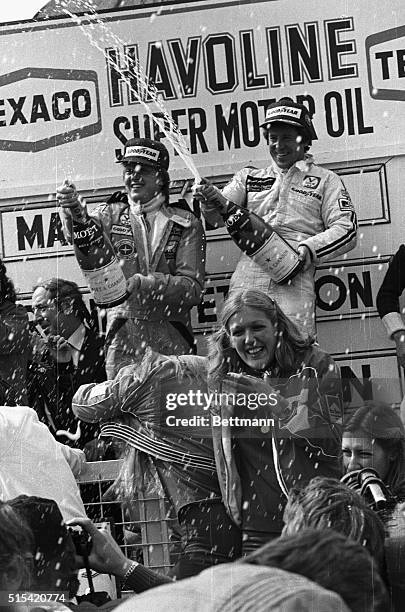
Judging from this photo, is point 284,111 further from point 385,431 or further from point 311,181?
point 385,431

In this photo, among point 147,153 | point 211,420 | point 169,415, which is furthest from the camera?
point 147,153

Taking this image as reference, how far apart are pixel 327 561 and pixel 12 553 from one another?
1.39m

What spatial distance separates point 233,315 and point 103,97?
2.37 meters

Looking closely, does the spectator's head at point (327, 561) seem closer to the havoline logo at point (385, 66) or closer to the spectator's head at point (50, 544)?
the spectator's head at point (50, 544)

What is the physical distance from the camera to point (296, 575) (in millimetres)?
1444

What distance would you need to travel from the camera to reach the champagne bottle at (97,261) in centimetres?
592

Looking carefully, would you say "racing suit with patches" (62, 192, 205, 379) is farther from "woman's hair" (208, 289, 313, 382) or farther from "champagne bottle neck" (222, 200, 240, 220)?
"woman's hair" (208, 289, 313, 382)

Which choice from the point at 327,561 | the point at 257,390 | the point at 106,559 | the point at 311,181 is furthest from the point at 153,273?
the point at 327,561

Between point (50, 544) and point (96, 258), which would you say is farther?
point (96, 258)

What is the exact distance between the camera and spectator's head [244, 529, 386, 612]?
1.52 metres

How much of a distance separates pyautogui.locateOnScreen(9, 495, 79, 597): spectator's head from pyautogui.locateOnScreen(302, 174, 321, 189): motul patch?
3127 mm

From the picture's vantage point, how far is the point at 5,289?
621 cm

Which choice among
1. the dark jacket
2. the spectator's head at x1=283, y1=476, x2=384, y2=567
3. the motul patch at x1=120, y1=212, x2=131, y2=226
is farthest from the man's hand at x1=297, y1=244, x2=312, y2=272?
the spectator's head at x1=283, y1=476, x2=384, y2=567

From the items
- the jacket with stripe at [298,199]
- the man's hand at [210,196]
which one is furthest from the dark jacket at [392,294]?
the man's hand at [210,196]
